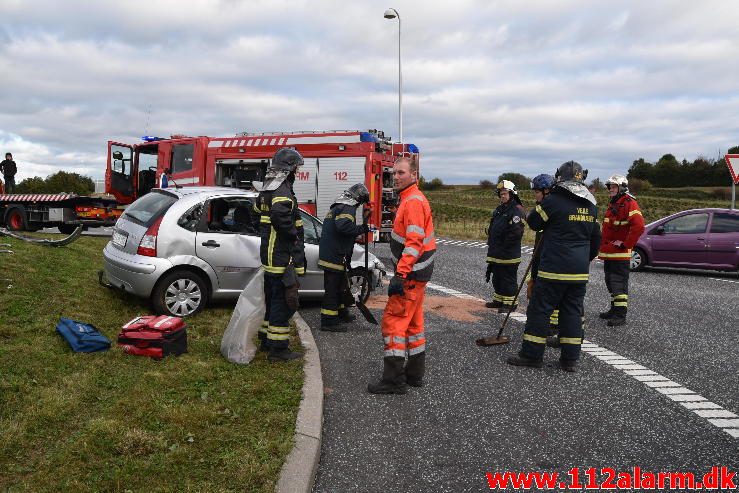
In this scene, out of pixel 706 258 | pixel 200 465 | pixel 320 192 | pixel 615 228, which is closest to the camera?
pixel 200 465

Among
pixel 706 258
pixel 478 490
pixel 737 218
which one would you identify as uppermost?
pixel 737 218

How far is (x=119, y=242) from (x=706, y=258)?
11044 mm

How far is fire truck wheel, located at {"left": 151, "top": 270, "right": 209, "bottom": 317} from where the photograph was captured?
21.3ft

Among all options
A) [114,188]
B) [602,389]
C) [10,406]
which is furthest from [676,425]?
[114,188]

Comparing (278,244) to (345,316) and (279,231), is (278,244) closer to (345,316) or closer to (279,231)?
(279,231)

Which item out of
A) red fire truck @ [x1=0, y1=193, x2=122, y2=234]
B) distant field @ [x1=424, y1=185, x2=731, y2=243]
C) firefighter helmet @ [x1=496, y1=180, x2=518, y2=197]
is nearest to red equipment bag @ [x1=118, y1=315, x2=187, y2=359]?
firefighter helmet @ [x1=496, y1=180, x2=518, y2=197]

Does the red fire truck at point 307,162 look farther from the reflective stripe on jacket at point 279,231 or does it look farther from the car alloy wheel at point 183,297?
the reflective stripe on jacket at point 279,231

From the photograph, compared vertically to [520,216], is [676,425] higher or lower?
lower

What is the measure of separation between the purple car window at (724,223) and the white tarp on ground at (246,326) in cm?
1060

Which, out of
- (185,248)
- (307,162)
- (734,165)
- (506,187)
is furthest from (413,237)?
(734,165)

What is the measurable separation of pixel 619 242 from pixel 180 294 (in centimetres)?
534

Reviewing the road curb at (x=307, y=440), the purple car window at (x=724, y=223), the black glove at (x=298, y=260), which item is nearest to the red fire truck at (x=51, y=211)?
the black glove at (x=298, y=260)

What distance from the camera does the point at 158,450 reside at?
3379 mm

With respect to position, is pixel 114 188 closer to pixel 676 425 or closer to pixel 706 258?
pixel 706 258
